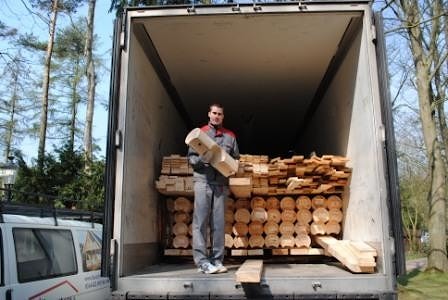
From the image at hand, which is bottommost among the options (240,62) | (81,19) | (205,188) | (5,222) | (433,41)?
(5,222)

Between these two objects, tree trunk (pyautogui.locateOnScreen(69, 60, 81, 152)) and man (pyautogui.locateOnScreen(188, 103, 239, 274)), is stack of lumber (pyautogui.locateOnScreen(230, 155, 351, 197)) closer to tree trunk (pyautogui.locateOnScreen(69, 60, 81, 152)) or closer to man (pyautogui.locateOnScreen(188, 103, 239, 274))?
man (pyautogui.locateOnScreen(188, 103, 239, 274))

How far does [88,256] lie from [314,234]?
3.82m

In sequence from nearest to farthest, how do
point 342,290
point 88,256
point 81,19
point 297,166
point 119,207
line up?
point 342,290, point 119,207, point 297,166, point 88,256, point 81,19

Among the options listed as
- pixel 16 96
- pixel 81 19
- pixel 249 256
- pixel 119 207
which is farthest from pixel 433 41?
pixel 16 96

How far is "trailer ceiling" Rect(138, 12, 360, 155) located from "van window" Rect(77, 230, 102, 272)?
265 centimetres

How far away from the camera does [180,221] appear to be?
19.4 ft

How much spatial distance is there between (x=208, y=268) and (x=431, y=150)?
1043 cm

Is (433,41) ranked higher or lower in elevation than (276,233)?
higher

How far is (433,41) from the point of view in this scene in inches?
581

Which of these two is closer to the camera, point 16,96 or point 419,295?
point 419,295

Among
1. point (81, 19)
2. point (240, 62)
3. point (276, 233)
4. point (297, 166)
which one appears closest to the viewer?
point (297, 166)

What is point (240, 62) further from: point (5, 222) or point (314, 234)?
point (5, 222)

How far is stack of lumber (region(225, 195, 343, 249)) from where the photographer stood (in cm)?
573

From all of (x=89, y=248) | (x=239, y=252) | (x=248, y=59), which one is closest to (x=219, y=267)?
(x=239, y=252)
